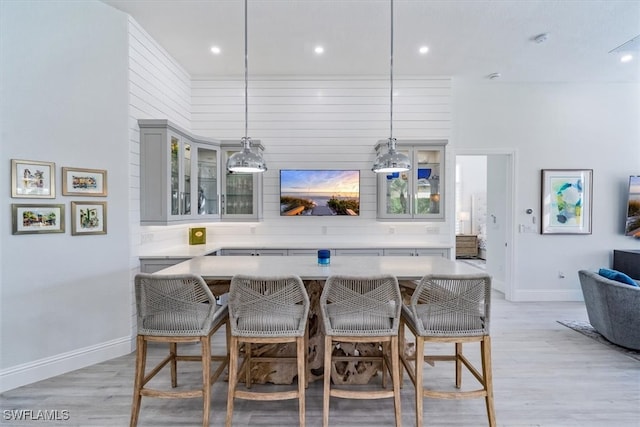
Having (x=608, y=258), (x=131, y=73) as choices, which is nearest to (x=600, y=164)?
(x=608, y=258)

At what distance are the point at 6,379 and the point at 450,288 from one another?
142 inches

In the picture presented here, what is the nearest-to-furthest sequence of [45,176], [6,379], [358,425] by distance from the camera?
[358,425]
[6,379]
[45,176]

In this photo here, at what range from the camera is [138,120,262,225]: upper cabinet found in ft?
→ 11.1

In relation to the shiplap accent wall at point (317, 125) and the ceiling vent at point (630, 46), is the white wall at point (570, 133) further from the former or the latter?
the ceiling vent at point (630, 46)

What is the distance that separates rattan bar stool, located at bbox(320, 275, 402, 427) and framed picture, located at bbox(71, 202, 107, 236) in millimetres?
2461

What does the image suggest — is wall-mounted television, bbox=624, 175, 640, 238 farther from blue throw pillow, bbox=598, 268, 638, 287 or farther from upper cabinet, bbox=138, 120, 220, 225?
upper cabinet, bbox=138, 120, 220, 225

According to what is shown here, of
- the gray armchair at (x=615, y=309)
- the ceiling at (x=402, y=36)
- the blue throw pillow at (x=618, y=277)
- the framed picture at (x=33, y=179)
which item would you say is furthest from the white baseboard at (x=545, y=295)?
the framed picture at (x=33, y=179)

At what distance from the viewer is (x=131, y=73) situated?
10.5ft

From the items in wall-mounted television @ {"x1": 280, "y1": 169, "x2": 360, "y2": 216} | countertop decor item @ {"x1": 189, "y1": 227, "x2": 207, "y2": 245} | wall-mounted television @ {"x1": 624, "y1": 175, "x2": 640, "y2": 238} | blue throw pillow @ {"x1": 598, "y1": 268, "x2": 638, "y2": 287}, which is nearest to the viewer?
blue throw pillow @ {"x1": 598, "y1": 268, "x2": 638, "y2": 287}

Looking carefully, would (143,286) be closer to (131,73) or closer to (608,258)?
(131,73)

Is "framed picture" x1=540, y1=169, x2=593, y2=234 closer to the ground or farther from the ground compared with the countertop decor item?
farther from the ground

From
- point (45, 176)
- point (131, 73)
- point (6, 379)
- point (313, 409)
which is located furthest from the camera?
point (131, 73)

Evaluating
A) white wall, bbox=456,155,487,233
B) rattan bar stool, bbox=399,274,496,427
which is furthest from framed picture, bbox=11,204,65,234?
white wall, bbox=456,155,487,233

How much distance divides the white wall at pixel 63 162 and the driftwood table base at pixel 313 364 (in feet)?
4.83
